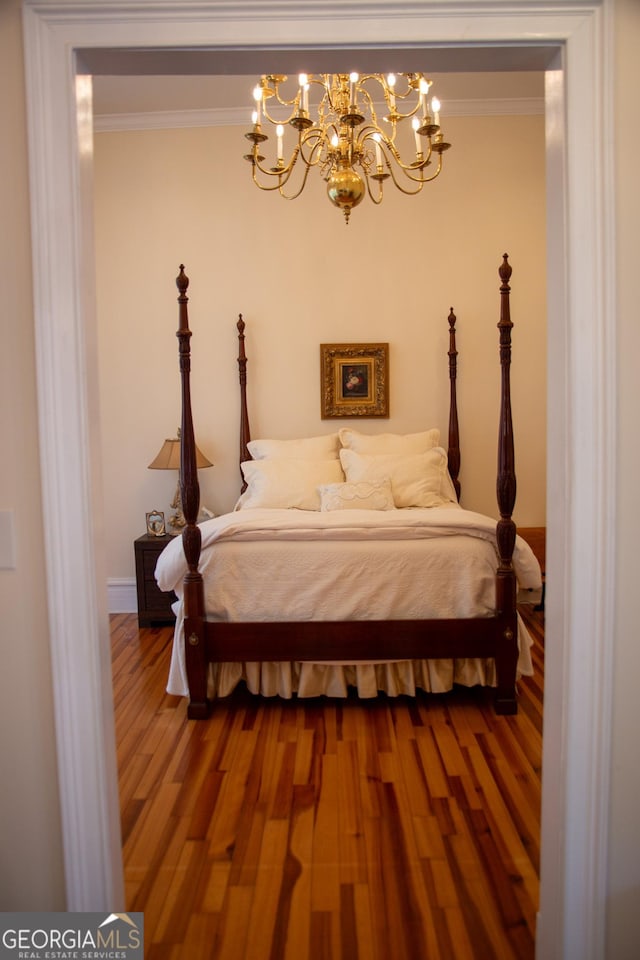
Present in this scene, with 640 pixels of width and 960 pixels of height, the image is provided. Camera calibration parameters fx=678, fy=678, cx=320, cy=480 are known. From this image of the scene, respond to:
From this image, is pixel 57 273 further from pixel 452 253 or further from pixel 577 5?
pixel 452 253

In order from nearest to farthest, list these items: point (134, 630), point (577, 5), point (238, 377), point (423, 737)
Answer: point (577, 5)
point (423, 737)
point (134, 630)
point (238, 377)

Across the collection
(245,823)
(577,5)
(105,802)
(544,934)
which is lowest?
(245,823)

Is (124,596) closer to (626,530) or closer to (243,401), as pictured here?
(243,401)

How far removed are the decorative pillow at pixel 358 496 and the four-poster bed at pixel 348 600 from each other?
63 cm

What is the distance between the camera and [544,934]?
4.86 feet

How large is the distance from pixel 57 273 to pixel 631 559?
1239 mm

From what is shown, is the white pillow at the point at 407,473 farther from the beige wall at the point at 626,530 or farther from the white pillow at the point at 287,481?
the beige wall at the point at 626,530

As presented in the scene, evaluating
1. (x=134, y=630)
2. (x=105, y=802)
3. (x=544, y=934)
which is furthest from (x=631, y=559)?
(x=134, y=630)

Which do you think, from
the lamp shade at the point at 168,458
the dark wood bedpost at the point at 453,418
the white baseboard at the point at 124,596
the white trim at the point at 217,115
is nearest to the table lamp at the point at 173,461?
the lamp shade at the point at 168,458

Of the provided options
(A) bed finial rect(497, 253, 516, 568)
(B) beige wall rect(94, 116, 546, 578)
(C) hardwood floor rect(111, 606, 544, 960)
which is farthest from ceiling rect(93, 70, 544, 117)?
(C) hardwood floor rect(111, 606, 544, 960)

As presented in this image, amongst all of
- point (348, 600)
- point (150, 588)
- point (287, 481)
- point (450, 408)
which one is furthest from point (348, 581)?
point (450, 408)

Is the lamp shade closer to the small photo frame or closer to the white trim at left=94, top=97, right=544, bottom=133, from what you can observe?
the small photo frame

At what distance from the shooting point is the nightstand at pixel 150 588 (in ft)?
13.9

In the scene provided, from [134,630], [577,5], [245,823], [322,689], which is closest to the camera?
[577,5]
